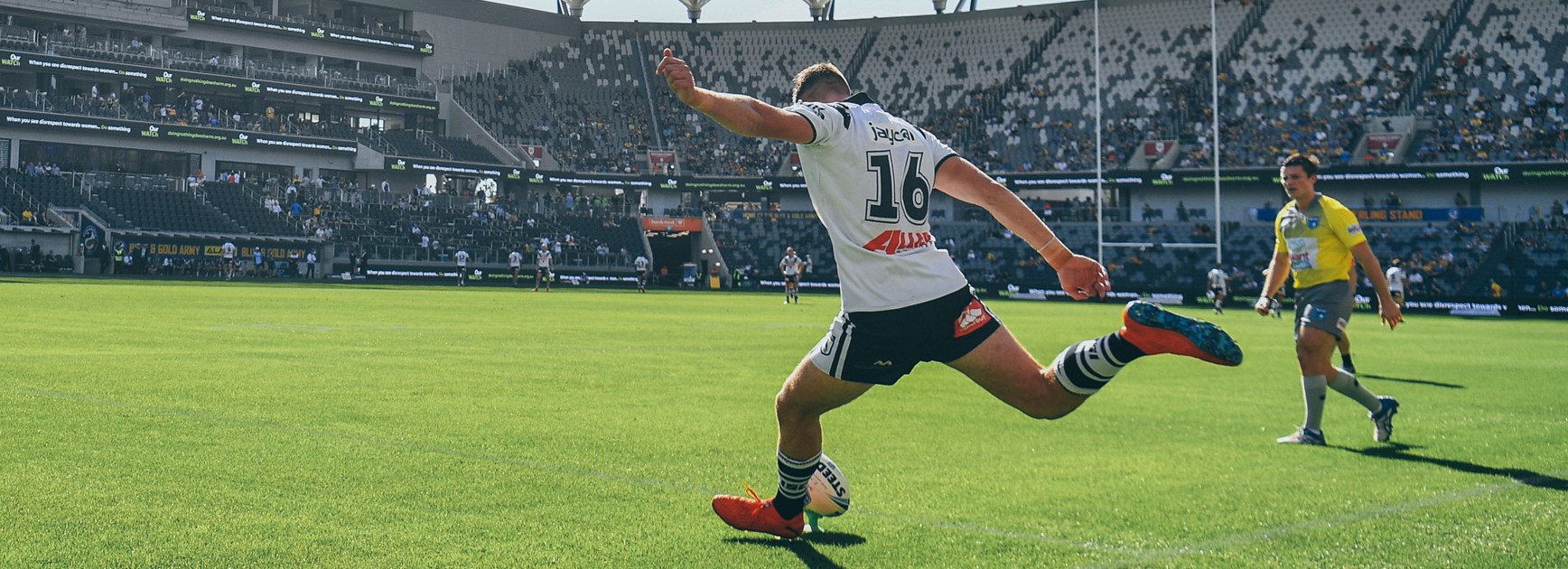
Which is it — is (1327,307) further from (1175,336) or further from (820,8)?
(820,8)

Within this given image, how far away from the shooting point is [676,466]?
673 cm

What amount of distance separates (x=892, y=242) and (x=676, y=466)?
97.9 inches

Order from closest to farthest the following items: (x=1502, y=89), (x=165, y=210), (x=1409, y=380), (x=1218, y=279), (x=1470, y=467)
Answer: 1. (x=1470, y=467)
2. (x=1409, y=380)
3. (x=1218, y=279)
4. (x=1502, y=89)
5. (x=165, y=210)

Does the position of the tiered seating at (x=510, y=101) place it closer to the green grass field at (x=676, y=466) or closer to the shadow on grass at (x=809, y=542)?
the green grass field at (x=676, y=466)

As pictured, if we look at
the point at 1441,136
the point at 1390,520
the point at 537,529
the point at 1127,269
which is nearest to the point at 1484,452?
the point at 1390,520

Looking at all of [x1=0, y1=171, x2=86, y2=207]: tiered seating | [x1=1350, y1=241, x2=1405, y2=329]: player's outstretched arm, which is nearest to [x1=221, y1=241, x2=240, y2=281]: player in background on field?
[x1=0, y1=171, x2=86, y2=207]: tiered seating

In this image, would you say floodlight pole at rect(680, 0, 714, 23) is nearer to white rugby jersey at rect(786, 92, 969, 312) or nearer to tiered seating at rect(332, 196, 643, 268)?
tiered seating at rect(332, 196, 643, 268)

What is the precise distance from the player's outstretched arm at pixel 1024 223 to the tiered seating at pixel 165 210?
53.3 meters

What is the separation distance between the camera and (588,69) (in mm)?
75750

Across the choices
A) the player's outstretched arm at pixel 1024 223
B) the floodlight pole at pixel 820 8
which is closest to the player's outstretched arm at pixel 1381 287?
the player's outstretched arm at pixel 1024 223

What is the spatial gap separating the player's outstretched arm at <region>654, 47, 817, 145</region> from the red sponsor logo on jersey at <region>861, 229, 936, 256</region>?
68 centimetres

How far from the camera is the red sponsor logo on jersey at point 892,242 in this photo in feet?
15.9

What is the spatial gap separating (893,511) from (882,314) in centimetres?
127

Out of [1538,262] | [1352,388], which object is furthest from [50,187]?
[1538,262]
